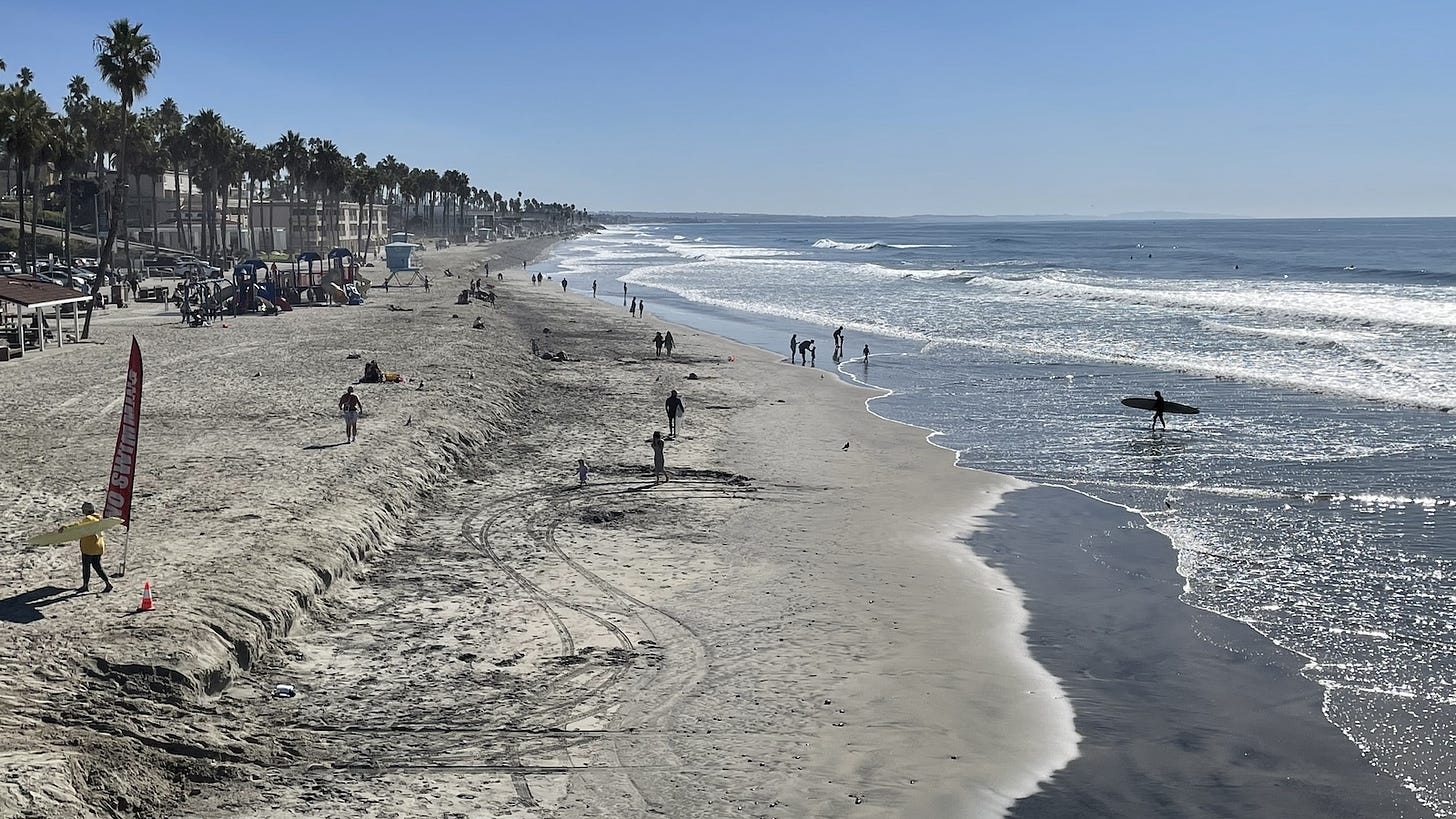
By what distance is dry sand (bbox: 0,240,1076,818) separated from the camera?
10469 mm

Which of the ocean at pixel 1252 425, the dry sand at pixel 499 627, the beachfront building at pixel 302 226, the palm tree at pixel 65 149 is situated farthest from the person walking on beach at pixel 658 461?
the beachfront building at pixel 302 226

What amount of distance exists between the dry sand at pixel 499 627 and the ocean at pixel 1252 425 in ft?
11.1

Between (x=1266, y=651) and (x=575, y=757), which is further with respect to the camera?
(x=1266, y=651)

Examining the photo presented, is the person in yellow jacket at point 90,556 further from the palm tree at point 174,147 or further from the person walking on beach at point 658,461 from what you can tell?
the palm tree at point 174,147

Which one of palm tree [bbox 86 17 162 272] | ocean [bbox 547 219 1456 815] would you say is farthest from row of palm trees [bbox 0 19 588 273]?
ocean [bbox 547 219 1456 815]

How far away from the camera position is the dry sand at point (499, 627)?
10.5 metres

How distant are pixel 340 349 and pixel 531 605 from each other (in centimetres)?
2642

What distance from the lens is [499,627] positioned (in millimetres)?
14508

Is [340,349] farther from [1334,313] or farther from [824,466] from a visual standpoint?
[1334,313]

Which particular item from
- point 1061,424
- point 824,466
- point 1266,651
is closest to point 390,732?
point 1266,651

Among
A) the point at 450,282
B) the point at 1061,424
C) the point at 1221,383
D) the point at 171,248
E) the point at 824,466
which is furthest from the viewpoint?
the point at 171,248

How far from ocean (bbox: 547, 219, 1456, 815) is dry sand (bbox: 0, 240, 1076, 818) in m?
3.38

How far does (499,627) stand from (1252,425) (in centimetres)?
2283

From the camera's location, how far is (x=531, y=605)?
50.2ft
